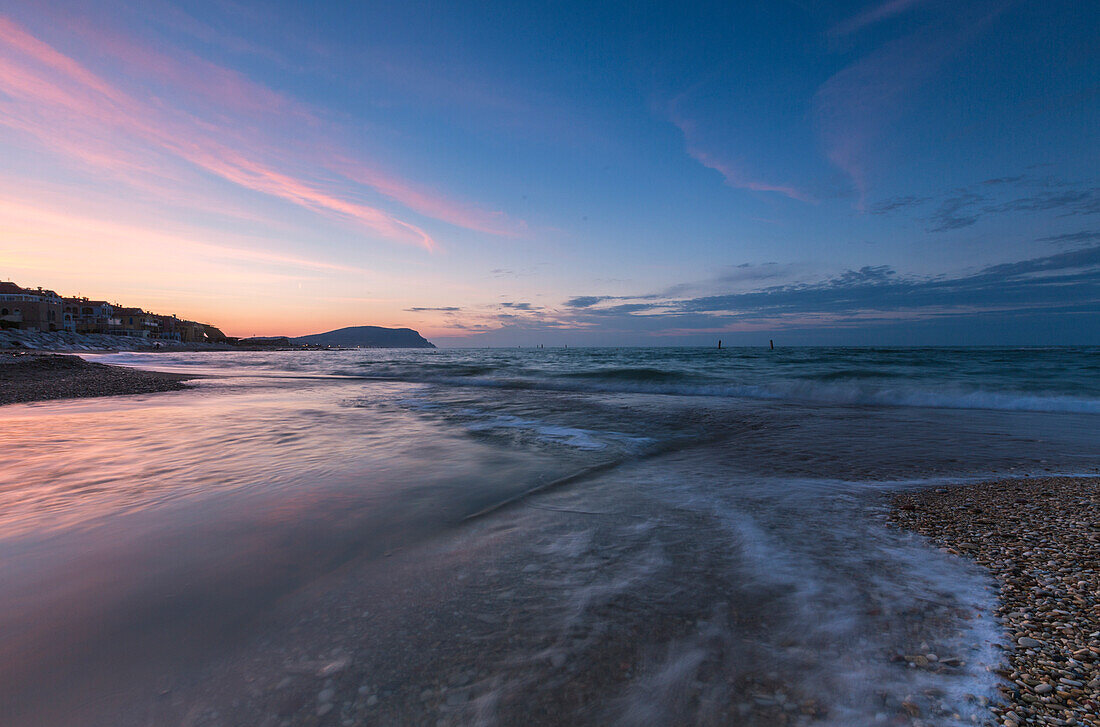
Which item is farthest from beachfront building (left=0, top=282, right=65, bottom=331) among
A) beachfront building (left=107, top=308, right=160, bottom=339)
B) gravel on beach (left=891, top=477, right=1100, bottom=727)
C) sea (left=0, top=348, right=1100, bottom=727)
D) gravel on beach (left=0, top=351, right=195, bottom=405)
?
gravel on beach (left=891, top=477, right=1100, bottom=727)

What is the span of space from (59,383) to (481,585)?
18.9 m

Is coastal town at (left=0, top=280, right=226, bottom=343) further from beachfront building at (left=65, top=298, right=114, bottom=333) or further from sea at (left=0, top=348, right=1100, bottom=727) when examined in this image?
sea at (left=0, top=348, right=1100, bottom=727)

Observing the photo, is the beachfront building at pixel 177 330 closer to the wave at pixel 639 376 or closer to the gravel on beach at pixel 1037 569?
the wave at pixel 639 376

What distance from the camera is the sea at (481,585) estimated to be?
1.83 meters

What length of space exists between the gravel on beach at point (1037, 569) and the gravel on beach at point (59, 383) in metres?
17.4

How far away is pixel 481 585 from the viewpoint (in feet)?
9.10

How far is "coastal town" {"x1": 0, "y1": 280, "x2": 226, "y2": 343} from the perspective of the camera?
5466 cm

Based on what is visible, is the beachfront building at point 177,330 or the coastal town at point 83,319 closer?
the coastal town at point 83,319

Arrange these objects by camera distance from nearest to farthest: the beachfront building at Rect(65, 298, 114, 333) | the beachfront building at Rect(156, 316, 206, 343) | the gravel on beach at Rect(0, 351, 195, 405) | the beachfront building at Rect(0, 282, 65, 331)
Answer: the gravel on beach at Rect(0, 351, 195, 405) < the beachfront building at Rect(0, 282, 65, 331) < the beachfront building at Rect(65, 298, 114, 333) < the beachfront building at Rect(156, 316, 206, 343)

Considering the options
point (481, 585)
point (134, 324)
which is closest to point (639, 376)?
point (481, 585)

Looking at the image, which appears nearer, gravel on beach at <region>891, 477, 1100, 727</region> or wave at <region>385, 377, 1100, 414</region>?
gravel on beach at <region>891, 477, 1100, 727</region>

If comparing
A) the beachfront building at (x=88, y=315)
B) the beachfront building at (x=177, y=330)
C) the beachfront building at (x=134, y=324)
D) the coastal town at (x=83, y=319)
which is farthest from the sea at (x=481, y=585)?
the beachfront building at (x=177, y=330)

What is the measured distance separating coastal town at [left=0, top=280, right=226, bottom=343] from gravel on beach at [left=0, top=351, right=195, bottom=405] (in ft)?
137

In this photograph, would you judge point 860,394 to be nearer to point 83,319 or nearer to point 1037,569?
point 1037,569
